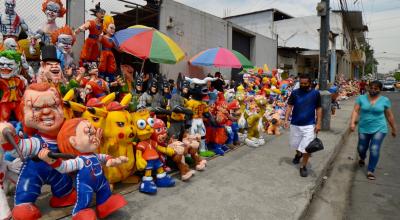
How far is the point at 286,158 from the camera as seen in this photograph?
5953mm

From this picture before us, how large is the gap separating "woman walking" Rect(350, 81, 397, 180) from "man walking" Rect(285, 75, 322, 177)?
2.98 ft

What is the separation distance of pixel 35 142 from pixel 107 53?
349cm

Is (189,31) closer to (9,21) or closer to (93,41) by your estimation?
(93,41)

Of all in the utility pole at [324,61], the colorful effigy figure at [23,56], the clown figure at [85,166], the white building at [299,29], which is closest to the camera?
the clown figure at [85,166]

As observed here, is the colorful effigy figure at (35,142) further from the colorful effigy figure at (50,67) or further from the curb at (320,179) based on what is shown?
the curb at (320,179)

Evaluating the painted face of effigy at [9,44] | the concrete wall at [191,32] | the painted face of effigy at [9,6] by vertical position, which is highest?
the concrete wall at [191,32]

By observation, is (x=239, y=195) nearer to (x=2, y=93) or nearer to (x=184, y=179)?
(x=184, y=179)

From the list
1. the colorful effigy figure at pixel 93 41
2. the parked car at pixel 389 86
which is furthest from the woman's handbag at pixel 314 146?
the parked car at pixel 389 86

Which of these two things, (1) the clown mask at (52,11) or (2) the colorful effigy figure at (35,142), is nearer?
(2) the colorful effigy figure at (35,142)

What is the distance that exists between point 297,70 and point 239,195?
24.4 metres

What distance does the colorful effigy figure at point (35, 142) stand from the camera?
9.11 ft

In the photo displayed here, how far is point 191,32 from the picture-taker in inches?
445

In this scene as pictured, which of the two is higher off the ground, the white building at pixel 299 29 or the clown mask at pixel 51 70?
the white building at pixel 299 29

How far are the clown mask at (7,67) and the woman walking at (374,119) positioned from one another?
17.1ft
